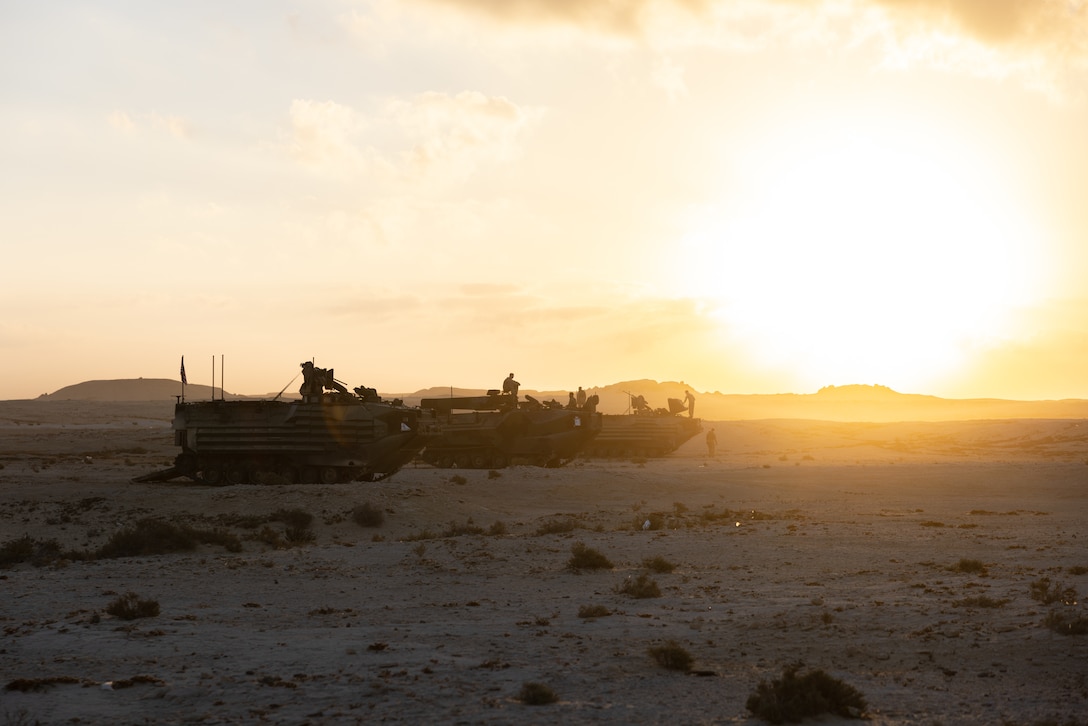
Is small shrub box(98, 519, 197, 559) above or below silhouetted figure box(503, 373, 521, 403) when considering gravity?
below

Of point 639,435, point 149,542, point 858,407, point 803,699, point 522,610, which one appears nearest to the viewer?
point 803,699

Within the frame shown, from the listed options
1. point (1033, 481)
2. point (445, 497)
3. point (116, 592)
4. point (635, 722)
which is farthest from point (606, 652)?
point (1033, 481)

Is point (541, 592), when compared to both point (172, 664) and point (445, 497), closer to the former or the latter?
point (172, 664)

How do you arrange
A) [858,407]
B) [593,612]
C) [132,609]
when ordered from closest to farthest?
[593,612], [132,609], [858,407]

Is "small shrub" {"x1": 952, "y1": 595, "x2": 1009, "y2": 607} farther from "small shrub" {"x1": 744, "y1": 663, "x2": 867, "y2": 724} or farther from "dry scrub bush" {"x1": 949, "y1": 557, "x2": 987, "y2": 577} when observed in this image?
"small shrub" {"x1": 744, "y1": 663, "x2": 867, "y2": 724}

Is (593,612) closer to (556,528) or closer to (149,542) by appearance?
(556,528)

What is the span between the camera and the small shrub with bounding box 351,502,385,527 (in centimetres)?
2312

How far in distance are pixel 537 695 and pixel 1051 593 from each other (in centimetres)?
730

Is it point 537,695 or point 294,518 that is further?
point 294,518

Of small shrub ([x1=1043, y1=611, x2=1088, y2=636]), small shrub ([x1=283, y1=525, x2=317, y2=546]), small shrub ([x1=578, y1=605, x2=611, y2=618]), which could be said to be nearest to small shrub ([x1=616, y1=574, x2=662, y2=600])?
small shrub ([x1=578, y1=605, x2=611, y2=618])

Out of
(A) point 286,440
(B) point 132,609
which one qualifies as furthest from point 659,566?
(A) point 286,440

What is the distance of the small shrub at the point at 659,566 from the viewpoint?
A: 15.7 metres

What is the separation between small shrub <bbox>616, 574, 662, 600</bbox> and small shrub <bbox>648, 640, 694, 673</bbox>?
3679 millimetres

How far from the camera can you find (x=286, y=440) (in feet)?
101
